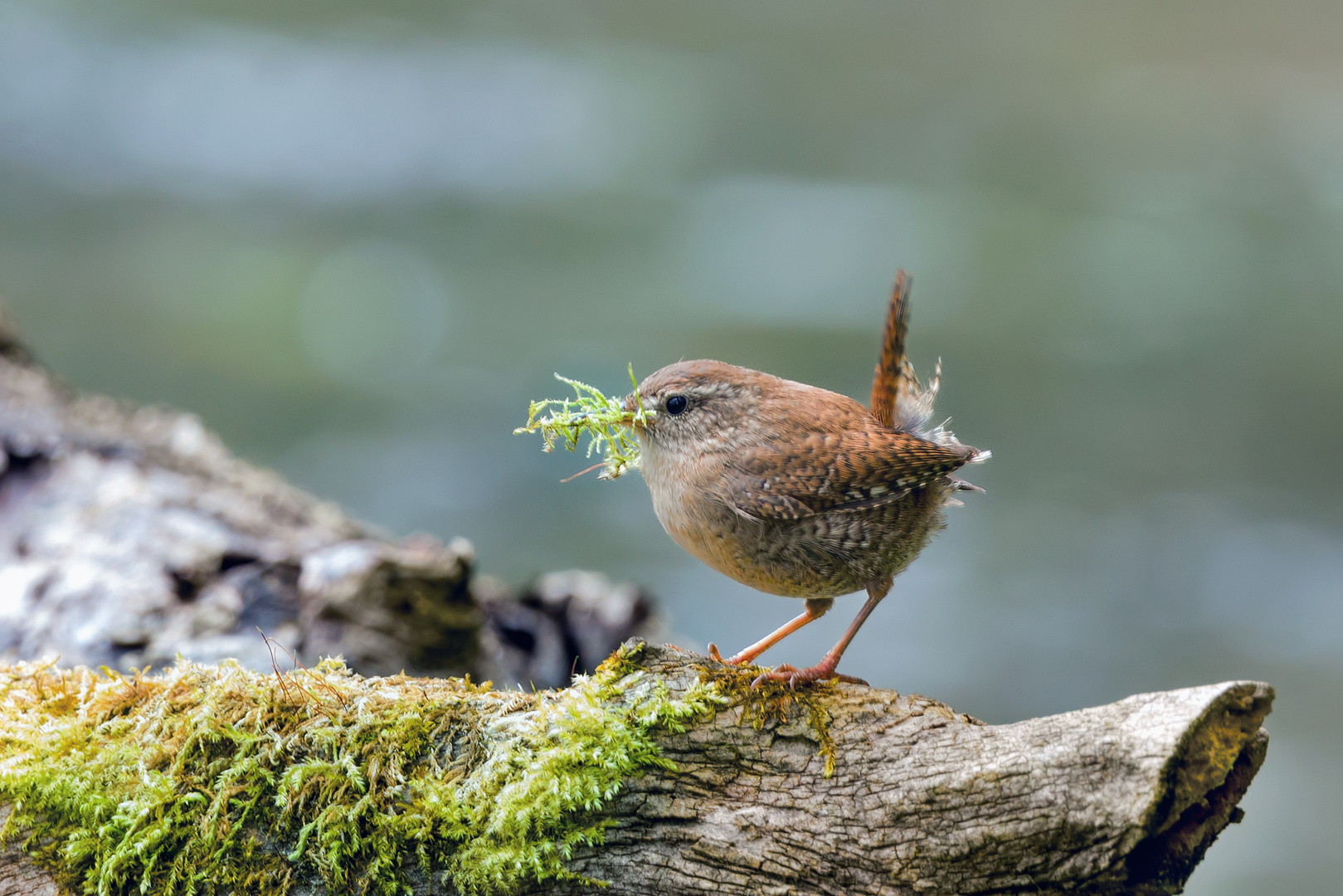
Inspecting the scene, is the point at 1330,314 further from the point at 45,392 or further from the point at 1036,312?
the point at 45,392

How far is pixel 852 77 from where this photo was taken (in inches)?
549

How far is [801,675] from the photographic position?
2596mm

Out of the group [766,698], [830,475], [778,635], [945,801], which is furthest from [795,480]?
[945,801]

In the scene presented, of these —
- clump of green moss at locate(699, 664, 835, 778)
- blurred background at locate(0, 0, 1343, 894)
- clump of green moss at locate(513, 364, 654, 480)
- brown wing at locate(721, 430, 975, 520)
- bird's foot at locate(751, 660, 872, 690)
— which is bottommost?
clump of green moss at locate(699, 664, 835, 778)

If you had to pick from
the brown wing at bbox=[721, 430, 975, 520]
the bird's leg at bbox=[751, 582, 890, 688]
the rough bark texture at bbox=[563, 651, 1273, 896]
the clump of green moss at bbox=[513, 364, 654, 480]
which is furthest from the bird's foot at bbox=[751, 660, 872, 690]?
the clump of green moss at bbox=[513, 364, 654, 480]

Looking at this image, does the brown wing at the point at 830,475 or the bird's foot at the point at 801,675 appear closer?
the bird's foot at the point at 801,675

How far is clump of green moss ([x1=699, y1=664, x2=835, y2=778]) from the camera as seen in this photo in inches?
99.8

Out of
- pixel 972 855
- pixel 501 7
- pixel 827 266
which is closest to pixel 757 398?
pixel 972 855

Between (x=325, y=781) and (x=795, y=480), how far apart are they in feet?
4.70

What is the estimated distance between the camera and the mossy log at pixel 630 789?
220 centimetres

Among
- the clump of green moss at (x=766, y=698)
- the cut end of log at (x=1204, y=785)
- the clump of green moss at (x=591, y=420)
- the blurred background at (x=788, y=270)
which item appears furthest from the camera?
the blurred background at (x=788, y=270)

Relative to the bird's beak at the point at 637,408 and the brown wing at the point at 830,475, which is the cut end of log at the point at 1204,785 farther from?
the bird's beak at the point at 637,408

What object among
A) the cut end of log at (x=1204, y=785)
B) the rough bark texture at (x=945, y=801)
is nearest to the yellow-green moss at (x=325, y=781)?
the rough bark texture at (x=945, y=801)

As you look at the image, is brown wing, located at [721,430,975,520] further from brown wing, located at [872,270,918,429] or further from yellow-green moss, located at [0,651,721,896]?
yellow-green moss, located at [0,651,721,896]
